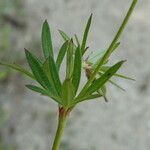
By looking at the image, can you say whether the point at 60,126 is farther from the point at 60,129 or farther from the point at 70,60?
the point at 70,60

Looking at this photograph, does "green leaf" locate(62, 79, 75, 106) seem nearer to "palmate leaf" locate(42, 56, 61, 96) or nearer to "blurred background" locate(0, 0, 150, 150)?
"palmate leaf" locate(42, 56, 61, 96)

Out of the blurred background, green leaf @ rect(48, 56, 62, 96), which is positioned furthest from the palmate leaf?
the blurred background

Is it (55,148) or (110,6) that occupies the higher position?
(110,6)

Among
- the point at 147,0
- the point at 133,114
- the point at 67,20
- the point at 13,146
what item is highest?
the point at 147,0

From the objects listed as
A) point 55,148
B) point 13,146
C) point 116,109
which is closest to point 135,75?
point 116,109

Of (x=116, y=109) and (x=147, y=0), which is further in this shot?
(x=147, y=0)

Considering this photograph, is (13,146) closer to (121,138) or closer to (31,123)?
(31,123)

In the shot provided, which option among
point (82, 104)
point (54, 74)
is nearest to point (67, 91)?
point (54, 74)
